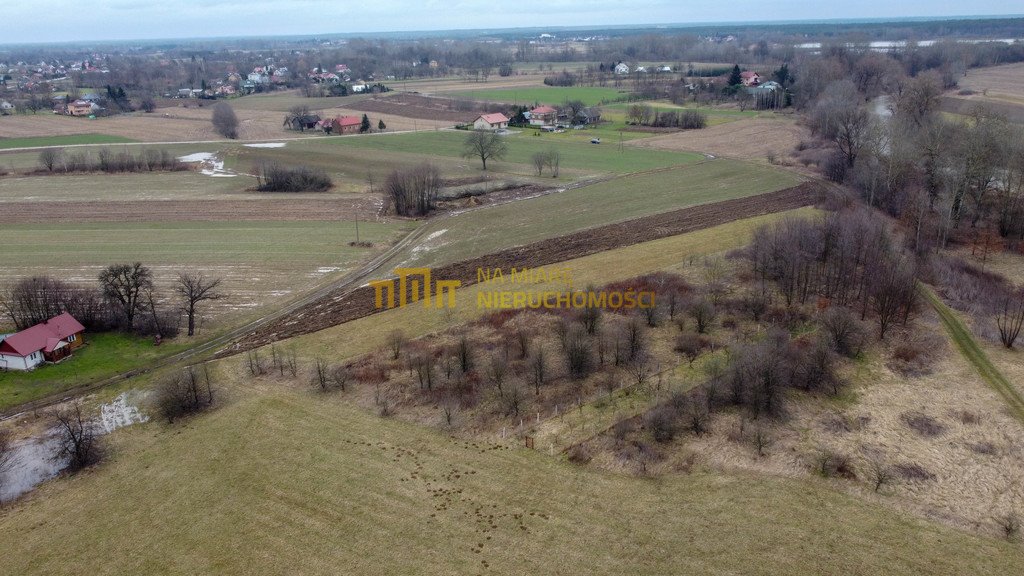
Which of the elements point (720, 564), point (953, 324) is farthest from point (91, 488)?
point (953, 324)

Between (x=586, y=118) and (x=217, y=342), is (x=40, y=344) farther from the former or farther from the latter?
(x=586, y=118)

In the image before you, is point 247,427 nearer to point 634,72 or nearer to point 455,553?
point 455,553

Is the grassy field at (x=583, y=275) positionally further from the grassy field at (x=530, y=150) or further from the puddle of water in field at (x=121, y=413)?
the grassy field at (x=530, y=150)

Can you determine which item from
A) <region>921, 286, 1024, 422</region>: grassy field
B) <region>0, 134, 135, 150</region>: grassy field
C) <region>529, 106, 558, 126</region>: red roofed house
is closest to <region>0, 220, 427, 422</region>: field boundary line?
<region>921, 286, 1024, 422</region>: grassy field

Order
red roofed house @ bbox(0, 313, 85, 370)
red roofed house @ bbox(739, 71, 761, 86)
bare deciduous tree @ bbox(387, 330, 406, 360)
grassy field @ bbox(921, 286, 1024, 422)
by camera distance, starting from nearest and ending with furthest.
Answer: grassy field @ bbox(921, 286, 1024, 422), red roofed house @ bbox(0, 313, 85, 370), bare deciduous tree @ bbox(387, 330, 406, 360), red roofed house @ bbox(739, 71, 761, 86)

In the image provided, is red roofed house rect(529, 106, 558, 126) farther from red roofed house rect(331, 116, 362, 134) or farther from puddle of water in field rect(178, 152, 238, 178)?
puddle of water in field rect(178, 152, 238, 178)

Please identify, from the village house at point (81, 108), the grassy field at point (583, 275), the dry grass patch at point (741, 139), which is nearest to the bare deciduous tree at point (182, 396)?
the grassy field at point (583, 275)
